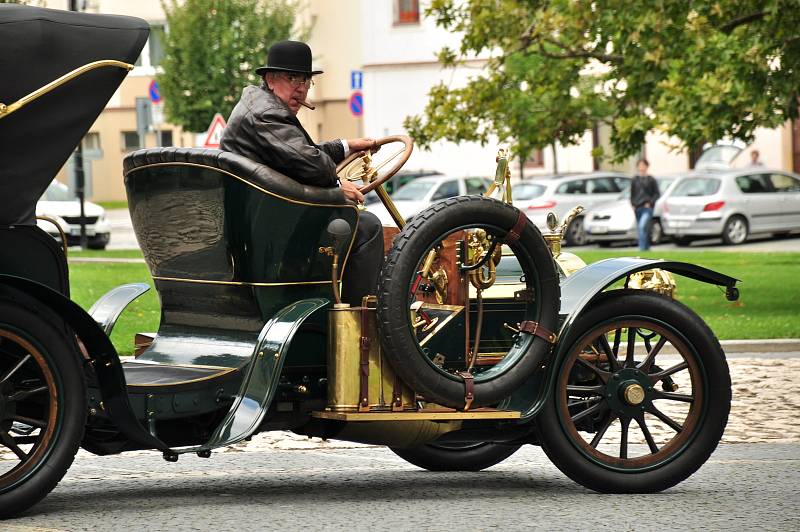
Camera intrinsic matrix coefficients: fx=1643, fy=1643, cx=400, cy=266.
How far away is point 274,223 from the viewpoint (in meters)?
6.64

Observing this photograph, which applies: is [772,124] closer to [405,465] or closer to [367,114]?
[405,465]

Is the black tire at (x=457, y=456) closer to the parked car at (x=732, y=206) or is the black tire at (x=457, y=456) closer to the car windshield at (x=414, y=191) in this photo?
the parked car at (x=732, y=206)

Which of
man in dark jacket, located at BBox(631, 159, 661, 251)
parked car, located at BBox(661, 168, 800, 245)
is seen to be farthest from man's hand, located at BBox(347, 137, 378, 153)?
parked car, located at BBox(661, 168, 800, 245)

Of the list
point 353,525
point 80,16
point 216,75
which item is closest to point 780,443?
point 353,525

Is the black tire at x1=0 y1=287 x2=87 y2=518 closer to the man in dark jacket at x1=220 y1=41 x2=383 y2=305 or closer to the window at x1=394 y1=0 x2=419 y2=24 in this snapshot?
the man in dark jacket at x1=220 y1=41 x2=383 y2=305

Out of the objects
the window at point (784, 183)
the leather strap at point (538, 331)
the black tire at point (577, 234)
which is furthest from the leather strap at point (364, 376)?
the black tire at point (577, 234)

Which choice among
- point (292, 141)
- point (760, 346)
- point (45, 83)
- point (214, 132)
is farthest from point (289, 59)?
point (214, 132)

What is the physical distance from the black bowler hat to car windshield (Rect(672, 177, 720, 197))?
88.0ft

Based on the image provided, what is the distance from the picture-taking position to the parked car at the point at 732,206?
32812mm

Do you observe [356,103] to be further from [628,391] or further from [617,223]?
[628,391]

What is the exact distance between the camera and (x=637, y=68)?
62.9ft

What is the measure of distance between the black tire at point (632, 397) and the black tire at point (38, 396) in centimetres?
200

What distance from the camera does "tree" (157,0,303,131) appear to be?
44.8 meters

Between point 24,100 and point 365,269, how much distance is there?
5.27 feet
